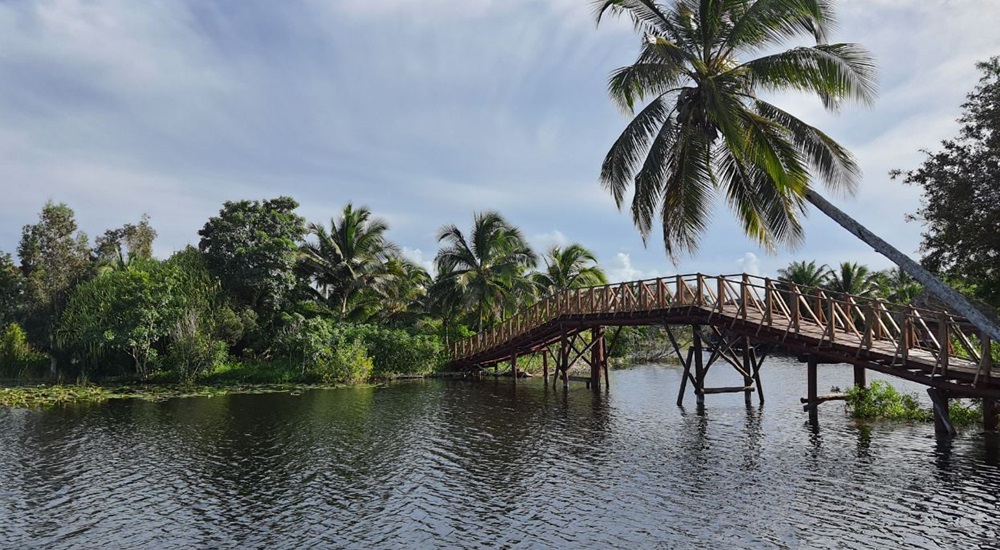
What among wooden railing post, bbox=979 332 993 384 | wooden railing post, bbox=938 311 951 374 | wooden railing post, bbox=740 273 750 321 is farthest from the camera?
wooden railing post, bbox=740 273 750 321

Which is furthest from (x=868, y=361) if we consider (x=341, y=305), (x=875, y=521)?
(x=341, y=305)

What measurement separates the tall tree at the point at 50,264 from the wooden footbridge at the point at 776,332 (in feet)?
88.9

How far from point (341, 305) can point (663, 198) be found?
2814 centimetres

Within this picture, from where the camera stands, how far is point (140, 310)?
101 feet

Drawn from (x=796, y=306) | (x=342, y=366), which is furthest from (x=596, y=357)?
(x=796, y=306)

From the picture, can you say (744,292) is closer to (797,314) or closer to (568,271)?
(797,314)

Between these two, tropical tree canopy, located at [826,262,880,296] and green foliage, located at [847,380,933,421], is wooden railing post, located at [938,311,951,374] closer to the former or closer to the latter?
green foliage, located at [847,380,933,421]

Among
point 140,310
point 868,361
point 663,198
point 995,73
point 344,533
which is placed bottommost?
point 344,533

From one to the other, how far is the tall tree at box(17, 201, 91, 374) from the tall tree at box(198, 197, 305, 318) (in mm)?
11159

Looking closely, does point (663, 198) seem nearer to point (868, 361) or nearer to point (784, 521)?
point (868, 361)

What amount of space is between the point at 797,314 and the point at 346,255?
88.8 feet

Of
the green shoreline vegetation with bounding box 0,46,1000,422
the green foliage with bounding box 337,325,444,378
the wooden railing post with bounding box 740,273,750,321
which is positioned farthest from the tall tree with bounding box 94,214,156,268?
the wooden railing post with bounding box 740,273,750,321

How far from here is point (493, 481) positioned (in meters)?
13.0

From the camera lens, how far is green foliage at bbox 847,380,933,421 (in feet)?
59.5
